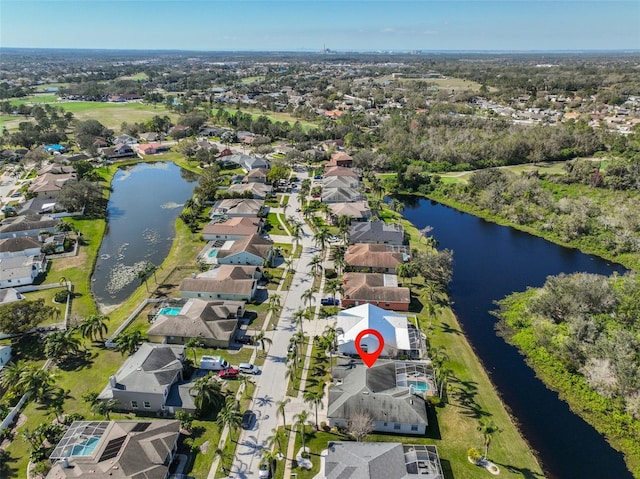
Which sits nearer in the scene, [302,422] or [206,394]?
[302,422]

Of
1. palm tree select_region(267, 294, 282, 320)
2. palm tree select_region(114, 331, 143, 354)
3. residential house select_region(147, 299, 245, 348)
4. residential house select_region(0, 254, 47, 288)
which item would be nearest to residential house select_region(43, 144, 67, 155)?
residential house select_region(0, 254, 47, 288)

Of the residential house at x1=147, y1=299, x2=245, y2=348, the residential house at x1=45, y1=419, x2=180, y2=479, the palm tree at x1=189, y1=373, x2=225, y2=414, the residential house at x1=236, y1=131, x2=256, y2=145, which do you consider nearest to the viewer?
the residential house at x1=45, y1=419, x2=180, y2=479

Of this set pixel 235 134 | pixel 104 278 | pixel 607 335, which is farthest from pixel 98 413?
pixel 235 134

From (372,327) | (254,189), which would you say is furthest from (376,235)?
(254,189)

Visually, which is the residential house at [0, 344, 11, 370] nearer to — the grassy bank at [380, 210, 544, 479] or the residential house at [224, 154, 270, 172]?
the grassy bank at [380, 210, 544, 479]

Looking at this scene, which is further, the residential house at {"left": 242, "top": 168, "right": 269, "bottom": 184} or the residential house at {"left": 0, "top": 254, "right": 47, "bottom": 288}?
the residential house at {"left": 242, "top": 168, "right": 269, "bottom": 184}

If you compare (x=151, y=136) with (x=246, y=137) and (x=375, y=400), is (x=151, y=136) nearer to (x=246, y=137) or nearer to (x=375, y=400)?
(x=246, y=137)
